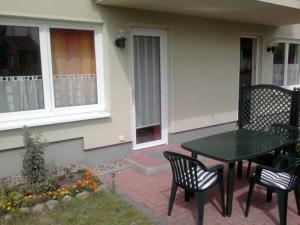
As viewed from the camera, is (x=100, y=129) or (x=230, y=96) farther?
(x=230, y=96)

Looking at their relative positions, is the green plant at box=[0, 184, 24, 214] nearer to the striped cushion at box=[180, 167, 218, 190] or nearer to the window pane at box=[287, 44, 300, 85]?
the striped cushion at box=[180, 167, 218, 190]

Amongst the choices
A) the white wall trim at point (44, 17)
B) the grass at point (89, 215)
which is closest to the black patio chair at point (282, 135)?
the grass at point (89, 215)

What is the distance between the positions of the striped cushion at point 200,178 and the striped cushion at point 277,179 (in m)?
0.61

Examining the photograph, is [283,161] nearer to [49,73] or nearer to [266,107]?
[266,107]

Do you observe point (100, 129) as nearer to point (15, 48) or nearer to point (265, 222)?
point (15, 48)

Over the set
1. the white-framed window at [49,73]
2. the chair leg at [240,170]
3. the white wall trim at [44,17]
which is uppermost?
the white wall trim at [44,17]

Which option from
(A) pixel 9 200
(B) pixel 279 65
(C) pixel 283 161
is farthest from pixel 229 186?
(B) pixel 279 65

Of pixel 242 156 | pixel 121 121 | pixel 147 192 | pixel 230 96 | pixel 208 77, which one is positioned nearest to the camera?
pixel 242 156

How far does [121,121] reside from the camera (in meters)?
5.73

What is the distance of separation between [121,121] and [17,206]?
2.52 m

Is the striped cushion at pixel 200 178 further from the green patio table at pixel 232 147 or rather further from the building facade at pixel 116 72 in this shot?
the building facade at pixel 116 72

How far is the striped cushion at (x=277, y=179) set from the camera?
3301 millimetres

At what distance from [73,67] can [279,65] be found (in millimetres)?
6938

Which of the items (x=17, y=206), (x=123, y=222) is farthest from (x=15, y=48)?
(x=123, y=222)
